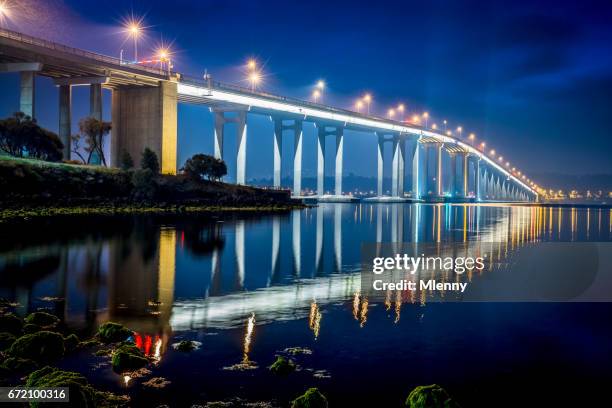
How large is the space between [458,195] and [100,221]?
125569 mm

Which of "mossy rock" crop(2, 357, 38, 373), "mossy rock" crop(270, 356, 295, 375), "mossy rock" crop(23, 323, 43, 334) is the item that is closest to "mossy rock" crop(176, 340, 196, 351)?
"mossy rock" crop(270, 356, 295, 375)

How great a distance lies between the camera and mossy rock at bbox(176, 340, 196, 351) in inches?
371

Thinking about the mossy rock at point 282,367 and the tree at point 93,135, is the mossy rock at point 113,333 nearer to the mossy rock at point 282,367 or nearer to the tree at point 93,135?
the mossy rock at point 282,367

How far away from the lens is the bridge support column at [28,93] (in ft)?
148

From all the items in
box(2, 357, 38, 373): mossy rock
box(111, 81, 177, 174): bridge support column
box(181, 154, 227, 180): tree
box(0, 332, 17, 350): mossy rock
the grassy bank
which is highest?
box(111, 81, 177, 174): bridge support column

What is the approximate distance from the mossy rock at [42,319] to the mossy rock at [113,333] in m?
1.28

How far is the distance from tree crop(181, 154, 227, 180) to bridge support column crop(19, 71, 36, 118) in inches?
652

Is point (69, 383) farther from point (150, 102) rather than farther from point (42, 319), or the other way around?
point (150, 102)

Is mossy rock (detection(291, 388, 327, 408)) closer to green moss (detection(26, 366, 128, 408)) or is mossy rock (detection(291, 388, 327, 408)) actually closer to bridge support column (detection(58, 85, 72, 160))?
green moss (detection(26, 366, 128, 408))

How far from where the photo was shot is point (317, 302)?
1386cm

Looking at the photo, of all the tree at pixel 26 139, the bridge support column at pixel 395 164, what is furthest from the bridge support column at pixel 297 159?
the tree at pixel 26 139

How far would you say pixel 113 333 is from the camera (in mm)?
9992

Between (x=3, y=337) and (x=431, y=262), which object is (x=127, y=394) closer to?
(x=3, y=337)

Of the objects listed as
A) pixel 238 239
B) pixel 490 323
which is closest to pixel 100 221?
pixel 238 239
